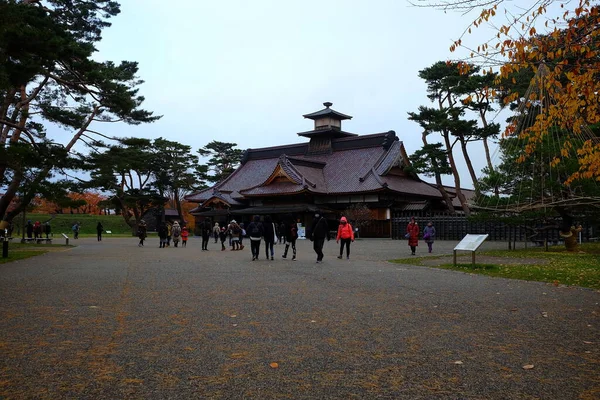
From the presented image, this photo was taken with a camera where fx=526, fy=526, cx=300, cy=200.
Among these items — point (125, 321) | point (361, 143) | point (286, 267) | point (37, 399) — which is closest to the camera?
point (37, 399)

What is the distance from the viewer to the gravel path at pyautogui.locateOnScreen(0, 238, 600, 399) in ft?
12.9

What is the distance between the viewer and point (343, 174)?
45.0 metres

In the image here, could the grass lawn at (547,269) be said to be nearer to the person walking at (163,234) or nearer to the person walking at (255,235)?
the person walking at (255,235)

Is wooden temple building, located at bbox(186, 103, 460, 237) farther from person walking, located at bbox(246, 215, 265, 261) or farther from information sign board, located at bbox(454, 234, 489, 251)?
information sign board, located at bbox(454, 234, 489, 251)

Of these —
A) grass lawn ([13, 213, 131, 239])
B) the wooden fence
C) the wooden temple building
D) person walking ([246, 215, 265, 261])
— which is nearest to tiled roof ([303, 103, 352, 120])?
the wooden temple building

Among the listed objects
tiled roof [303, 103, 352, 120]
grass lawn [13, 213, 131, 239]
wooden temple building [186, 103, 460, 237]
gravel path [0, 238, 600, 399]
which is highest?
tiled roof [303, 103, 352, 120]

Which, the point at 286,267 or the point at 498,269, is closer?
the point at 498,269

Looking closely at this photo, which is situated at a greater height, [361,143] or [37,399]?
[361,143]

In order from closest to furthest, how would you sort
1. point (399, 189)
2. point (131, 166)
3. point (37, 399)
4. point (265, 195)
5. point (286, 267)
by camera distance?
point (37, 399) < point (286, 267) < point (131, 166) < point (399, 189) < point (265, 195)

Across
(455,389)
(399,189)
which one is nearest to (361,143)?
(399,189)

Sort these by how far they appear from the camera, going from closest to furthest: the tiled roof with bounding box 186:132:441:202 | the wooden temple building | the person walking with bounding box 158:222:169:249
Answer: the person walking with bounding box 158:222:169:249
the wooden temple building
the tiled roof with bounding box 186:132:441:202

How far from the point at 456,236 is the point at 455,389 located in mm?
32499

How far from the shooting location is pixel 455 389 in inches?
152

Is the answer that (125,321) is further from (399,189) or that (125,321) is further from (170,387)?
(399,189)
